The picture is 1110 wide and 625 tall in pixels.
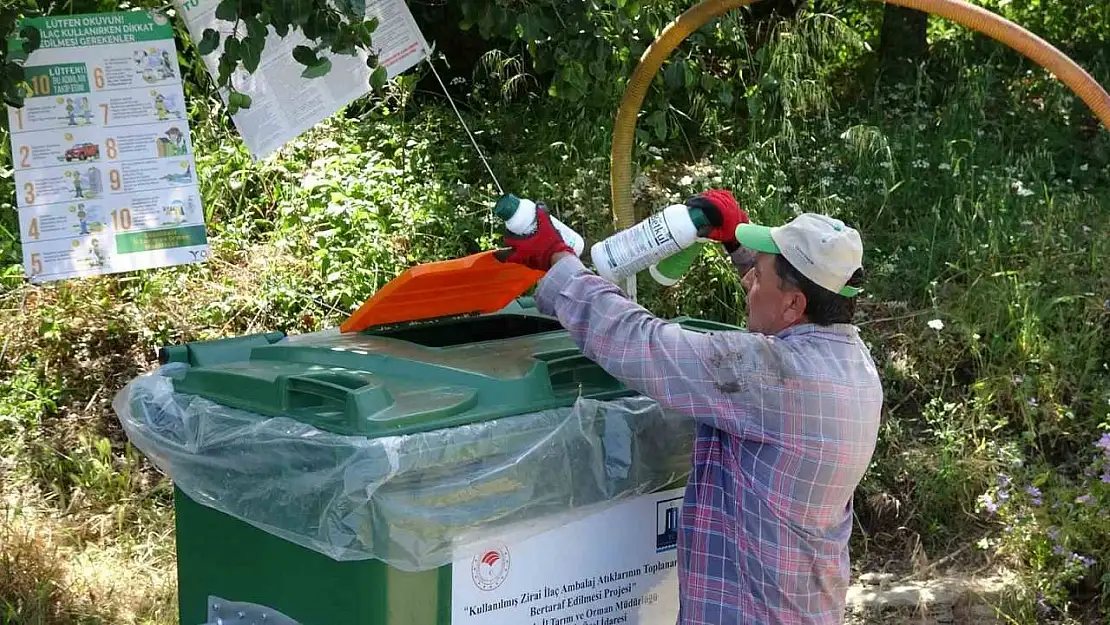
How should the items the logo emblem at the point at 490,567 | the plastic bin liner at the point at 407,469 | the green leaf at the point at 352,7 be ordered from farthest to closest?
1. the green leaf at the point at 352,7
2. the logo emblem at the point at 490,567
3. the plastic bin liner at the point at 407,469

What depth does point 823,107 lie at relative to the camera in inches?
Answer: 199

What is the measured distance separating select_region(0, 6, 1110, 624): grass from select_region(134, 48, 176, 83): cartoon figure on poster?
4.50 feet

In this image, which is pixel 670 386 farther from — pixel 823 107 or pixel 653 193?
pixel 823 107

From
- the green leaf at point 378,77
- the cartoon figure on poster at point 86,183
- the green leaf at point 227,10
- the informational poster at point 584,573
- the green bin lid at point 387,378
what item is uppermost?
the green leaf at point 227,10

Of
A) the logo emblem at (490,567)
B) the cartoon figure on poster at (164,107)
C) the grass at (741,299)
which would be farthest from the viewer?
the grass at (741,299)

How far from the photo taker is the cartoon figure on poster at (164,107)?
9.82 ft

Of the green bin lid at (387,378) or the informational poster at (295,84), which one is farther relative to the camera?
the informational poster at (295,84)

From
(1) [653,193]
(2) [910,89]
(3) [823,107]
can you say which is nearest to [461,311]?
(1) [653,193]

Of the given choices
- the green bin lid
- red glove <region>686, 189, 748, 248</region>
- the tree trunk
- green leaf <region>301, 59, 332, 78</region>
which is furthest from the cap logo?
the tree trunk

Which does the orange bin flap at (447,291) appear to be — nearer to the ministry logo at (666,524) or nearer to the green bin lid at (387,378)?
the green bin lid at (387,378)

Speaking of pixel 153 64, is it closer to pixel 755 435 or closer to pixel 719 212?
pixel 719 212

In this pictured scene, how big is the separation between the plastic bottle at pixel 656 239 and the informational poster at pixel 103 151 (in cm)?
146

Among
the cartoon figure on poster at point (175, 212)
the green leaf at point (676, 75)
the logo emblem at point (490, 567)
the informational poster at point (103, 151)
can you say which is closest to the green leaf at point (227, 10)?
the informational poster at point (103, 151)

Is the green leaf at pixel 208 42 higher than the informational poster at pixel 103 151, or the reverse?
the green leaf at pixel 208 42
